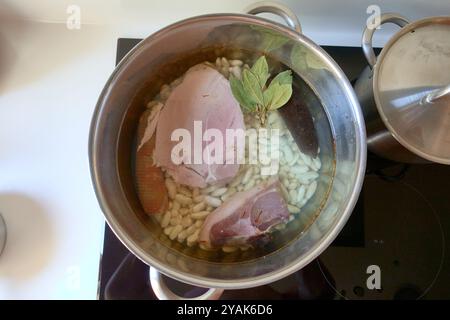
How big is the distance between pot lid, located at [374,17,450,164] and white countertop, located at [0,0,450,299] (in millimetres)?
163

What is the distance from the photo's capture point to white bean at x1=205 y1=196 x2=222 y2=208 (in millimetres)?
727

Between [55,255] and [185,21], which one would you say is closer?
[185,21]

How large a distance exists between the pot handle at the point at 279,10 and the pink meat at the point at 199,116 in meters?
0.15

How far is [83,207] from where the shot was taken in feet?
2.47

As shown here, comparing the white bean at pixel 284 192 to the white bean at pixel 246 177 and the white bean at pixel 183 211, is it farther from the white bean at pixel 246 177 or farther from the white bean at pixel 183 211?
the white bean at pixel 183 211

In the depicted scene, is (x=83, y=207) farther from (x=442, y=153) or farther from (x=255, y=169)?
(x=442, y=153)

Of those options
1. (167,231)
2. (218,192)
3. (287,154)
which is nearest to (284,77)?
(287,154)

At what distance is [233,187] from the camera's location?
738 millimetres

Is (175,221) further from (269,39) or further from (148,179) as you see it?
(269,39)

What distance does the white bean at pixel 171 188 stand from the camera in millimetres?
724

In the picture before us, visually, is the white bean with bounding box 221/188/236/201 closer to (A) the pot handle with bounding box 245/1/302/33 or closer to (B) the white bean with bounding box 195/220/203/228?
(B) the white bean with bounding box 195/220/203/228

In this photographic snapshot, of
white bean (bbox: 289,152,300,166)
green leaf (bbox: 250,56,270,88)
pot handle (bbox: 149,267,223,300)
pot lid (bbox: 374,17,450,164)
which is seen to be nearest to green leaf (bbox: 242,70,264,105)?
green leaf (bbox: 250,56,270,88)
